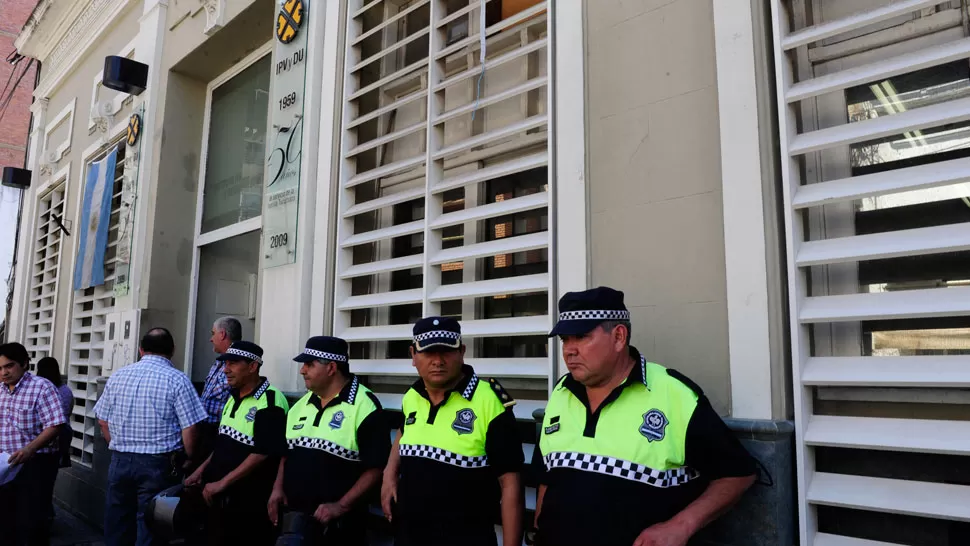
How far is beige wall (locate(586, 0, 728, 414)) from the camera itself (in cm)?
290

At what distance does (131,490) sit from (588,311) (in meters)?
4.07

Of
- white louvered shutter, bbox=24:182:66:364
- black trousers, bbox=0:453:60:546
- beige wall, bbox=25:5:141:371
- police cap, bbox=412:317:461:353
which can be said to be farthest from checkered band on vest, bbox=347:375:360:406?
white louvered shutter, bbox=24:182:66:364

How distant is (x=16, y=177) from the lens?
491 inches

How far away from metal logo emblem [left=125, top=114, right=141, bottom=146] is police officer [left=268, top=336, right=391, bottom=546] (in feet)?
18.4

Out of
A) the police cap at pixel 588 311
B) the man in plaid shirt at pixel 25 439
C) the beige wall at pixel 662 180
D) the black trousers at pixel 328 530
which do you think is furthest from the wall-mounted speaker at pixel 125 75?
the police cap at pixel 588 311

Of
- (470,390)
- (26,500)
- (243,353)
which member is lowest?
(26,500)

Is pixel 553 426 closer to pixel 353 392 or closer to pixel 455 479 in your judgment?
pixel 455 479

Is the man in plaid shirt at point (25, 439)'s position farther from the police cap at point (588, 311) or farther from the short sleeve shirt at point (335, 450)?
the police cap at point (588, 311)

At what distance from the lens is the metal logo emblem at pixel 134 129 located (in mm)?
8000

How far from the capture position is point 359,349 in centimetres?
493

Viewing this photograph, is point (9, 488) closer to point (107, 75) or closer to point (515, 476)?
point (107, 75)

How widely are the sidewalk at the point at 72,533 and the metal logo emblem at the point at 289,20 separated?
5.54m

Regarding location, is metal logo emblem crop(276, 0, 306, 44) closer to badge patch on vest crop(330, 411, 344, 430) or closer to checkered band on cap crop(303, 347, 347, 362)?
checkered band on cap crop(303, 347, 347, 362)

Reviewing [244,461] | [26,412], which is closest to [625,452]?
[244,461]
